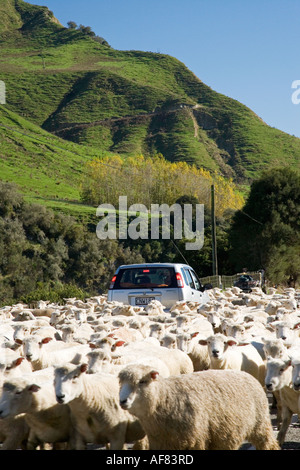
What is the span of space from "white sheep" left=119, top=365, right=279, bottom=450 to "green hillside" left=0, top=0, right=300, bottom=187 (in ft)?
378

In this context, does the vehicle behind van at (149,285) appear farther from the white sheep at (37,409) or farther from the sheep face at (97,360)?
the white sheep at (37,409)

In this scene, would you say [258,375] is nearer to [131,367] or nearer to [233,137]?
[131,367]

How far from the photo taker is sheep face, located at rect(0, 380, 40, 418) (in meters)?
5.56

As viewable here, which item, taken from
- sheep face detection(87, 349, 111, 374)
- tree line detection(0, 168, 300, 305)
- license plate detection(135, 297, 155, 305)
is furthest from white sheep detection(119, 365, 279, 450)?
tree line detection(0, 168, 300, 305)

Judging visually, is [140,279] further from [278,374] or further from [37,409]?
[37,409]

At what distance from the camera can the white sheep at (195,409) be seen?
5.27m

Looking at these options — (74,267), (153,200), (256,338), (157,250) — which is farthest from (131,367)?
(153,200)

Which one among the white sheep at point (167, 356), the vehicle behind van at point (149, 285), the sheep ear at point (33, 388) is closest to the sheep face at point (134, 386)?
the sheep ear at point (33, 388)

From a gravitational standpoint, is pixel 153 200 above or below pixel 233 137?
below

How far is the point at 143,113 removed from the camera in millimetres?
150750

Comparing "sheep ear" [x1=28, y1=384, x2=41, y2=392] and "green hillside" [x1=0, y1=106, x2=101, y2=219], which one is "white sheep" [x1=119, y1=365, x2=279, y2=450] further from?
"green hillside" [x1=0, y1=106, x2=101, y2=219]

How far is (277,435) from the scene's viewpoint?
6.68m

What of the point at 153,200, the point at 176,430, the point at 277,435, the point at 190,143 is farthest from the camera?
the point at 190,143
